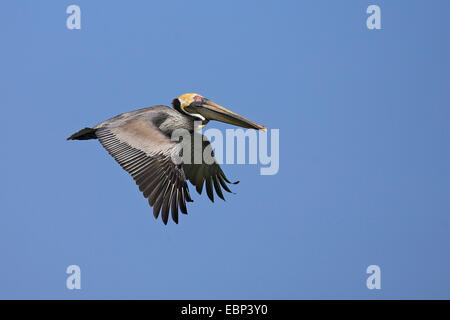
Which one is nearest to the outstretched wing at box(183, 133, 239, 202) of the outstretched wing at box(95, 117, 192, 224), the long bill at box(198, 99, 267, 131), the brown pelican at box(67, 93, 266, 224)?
the brown pelican at box(67, 93, 266, 224)

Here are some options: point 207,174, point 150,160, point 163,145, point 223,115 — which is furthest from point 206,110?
point 150,160

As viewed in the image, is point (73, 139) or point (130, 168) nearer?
point (130, 168)

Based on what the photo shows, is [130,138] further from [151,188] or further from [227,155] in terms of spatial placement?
[227,155]

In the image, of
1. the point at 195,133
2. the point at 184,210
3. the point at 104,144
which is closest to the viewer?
the point at 184,210

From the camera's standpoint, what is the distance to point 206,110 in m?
16.0

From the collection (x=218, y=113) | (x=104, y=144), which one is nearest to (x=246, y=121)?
(x=218, y=113)

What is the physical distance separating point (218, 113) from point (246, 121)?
20.7 inches

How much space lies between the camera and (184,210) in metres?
13.4

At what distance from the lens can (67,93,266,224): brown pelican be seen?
13.5m

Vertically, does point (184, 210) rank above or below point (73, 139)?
below

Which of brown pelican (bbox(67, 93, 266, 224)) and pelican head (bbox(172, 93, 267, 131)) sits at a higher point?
pelican head (bbox(172, 93, 267, 131))

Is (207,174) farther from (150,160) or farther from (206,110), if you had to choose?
(150,160)

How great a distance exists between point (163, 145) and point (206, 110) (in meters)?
2.19

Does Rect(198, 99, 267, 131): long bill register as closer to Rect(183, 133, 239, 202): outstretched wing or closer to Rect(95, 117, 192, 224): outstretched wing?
Rect(183, 133, 239, 202): outstretched wing
